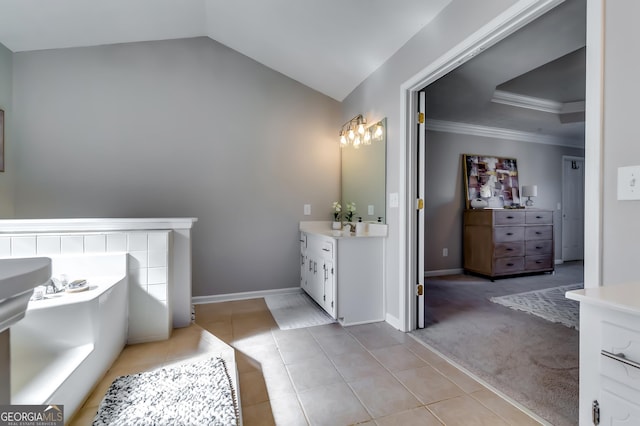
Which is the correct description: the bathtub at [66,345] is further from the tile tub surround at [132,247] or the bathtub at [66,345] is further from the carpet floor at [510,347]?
the carpet floor at [510,347]

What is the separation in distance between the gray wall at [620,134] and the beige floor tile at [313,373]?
1423 mm

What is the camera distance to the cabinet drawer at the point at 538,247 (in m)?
4.18

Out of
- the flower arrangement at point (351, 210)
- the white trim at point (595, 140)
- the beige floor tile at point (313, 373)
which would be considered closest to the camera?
the white trim at point (595, 140)

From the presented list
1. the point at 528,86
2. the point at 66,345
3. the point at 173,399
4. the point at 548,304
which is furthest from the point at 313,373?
Result: the point at 528,86

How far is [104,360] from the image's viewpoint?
1601 mm

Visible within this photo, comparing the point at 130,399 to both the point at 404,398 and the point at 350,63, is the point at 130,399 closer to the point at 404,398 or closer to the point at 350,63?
the point at 404,398

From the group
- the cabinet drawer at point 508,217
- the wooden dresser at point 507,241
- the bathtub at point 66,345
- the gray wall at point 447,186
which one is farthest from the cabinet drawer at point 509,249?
the bathtub at point 66,345

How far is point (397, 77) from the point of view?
2432 mm

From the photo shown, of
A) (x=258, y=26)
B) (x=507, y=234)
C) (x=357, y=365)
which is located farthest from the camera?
(x=507, y=234)

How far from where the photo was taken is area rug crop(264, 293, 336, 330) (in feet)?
8.40

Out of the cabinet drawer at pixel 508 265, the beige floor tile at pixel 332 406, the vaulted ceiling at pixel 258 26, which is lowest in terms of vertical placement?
the beige floor tile at pixel 332 406

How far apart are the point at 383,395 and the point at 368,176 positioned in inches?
76.0

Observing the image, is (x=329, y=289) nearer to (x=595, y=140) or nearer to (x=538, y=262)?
(x=595, y=140)

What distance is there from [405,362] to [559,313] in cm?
193
